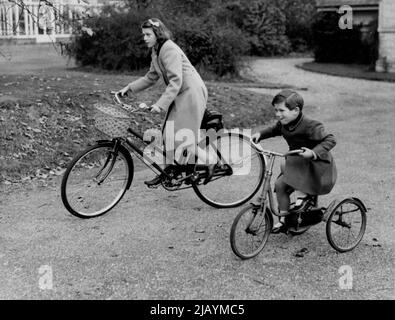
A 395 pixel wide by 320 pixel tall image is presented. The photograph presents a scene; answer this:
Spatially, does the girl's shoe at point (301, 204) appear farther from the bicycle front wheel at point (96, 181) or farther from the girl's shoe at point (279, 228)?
the bicycle front wheel at point (96, 181)

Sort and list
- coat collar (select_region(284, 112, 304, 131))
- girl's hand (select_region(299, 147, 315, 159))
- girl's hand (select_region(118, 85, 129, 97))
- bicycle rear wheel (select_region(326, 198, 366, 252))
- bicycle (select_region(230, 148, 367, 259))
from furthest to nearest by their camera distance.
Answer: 1. girl's hand (select_region(118, 85, 129, 97))
2. bicycle rear wheel (select_region(326, 198, 366, 252))
3. coat collar (select_region(284, 112, 304, 131))
4. bicycle (select_region(230, 148, 367, 259))
5. girl's hand (select_region(299, 147, 315, 159))

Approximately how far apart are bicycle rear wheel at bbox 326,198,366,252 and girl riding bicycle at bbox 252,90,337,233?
234 millimetres

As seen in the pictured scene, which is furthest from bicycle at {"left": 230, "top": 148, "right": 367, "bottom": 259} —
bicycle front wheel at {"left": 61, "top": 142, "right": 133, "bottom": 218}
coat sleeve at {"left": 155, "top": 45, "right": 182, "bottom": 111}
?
bicycle front wheel at {"left": 61, "top": 142, "right": 133, "bottom": 218}

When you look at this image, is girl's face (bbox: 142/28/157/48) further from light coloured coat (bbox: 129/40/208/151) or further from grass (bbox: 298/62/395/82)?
grass (bbox: 298/62/395/82)

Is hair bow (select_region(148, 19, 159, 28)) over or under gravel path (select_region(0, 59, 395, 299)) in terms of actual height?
over

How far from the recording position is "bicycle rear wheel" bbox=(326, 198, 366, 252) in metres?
5.18

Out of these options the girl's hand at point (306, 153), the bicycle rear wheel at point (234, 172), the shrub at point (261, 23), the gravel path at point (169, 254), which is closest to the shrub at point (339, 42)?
the shrub at point (261, 23)

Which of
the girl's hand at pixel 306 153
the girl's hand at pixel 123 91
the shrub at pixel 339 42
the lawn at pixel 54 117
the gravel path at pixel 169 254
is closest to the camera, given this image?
the gravel path at pixel 169 254

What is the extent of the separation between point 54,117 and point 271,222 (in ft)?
16.5

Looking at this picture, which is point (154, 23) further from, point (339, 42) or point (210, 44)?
point (339, 42)

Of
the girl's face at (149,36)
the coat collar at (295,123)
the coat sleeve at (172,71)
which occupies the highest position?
the girl's face at (149,36)

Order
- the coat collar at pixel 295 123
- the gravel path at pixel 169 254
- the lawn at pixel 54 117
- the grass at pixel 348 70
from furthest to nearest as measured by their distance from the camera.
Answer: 1. the grass at pixel 348 70
2. the lawn at pixel 54 117
3. the coat collar at pixel 295 123
4. the gravel path at pixel 169 254

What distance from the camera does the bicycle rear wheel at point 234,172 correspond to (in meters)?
6.48

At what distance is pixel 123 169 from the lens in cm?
620
